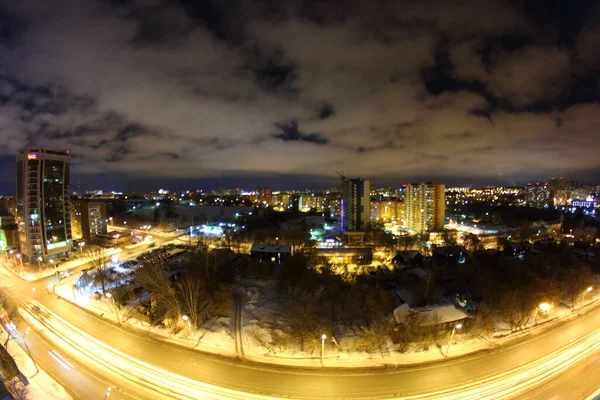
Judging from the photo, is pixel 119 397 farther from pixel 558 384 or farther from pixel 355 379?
pixel 558 384

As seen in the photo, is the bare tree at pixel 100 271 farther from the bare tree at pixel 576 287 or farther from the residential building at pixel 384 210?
the residential building at pixel 384 210

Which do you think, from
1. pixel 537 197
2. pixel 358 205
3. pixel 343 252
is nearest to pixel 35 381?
pixel 343 252

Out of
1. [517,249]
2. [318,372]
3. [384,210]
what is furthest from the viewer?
[384,210]

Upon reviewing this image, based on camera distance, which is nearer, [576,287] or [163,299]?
[163,299]

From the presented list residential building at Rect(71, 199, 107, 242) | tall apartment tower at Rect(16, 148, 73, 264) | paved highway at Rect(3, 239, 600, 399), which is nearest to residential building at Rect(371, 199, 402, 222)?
paved highway at Rect(3, 239, 600, 399)

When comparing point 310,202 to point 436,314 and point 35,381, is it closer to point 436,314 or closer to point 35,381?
A: point 436,314

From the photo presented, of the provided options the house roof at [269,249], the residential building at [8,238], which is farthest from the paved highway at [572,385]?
the residential building at [8,238]

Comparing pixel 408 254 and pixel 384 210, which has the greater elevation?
pixel 384 210
